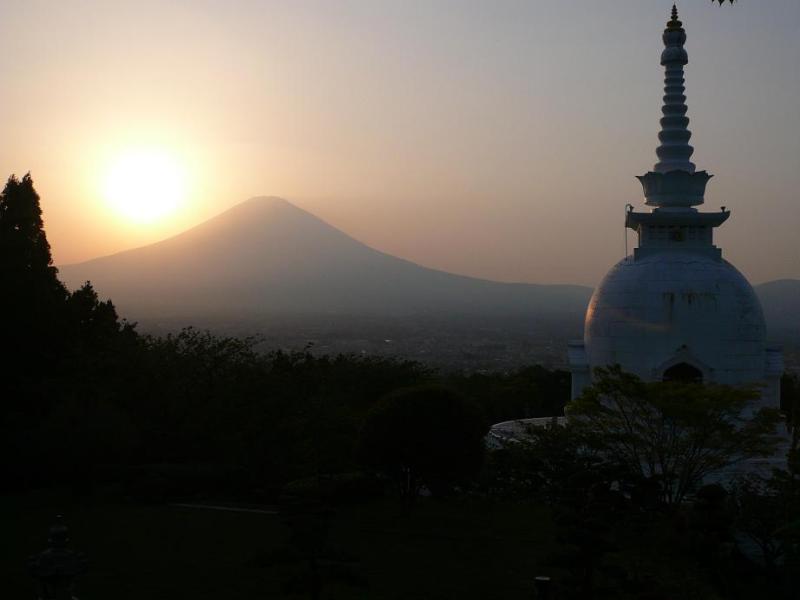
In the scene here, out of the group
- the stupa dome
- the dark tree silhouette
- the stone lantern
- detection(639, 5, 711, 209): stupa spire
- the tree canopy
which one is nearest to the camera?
the stone lantern

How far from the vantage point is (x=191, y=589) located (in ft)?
42.8

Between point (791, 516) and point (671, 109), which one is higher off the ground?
point (671, 109)

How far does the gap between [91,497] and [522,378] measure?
18.5 metres

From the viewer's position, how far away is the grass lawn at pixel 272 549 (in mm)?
13016

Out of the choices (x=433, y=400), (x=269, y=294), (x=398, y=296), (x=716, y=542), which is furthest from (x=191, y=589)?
(x=398, y=296)

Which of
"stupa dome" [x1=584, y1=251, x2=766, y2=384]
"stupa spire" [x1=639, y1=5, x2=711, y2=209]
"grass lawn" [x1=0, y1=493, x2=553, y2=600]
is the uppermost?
"stupa spire" [x1=639, y1=5, x2=711, y2=209]

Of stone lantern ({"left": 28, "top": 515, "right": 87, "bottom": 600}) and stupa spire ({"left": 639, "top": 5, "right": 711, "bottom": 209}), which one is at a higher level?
stupa spire ({"left": 639, "top": 5, "right": 711, "bottom": 209})

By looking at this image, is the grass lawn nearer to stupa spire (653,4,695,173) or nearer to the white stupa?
the white stupa

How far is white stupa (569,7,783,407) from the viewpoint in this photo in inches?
865

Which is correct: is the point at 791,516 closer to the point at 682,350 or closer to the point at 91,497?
the point at 682,350

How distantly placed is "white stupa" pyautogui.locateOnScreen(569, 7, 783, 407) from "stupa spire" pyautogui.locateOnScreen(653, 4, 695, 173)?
431 millimetres

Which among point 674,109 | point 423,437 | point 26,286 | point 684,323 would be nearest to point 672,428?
point 423,437

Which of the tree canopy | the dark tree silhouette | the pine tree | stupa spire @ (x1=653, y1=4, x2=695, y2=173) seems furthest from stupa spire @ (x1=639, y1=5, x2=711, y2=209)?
the pine tree

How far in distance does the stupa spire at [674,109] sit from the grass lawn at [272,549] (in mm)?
10846
